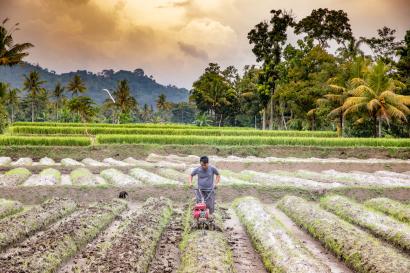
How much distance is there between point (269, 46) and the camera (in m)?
48.5

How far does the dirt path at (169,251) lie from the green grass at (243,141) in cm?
1681

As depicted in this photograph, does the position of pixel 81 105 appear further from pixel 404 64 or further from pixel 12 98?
pixel 404 64

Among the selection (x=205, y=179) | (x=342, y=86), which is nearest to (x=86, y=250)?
(x=205, y=179)

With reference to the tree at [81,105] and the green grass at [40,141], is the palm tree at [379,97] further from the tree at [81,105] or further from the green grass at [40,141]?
the tree at [81,105]

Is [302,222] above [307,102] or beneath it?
beneath

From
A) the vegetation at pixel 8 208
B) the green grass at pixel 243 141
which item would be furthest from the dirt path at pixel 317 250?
the green grass at pixel 243 141

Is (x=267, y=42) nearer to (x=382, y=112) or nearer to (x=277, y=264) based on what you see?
(x=382, y=112)

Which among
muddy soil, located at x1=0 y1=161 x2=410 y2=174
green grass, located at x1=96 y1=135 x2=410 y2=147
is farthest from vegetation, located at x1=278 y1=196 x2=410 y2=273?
green grass, located at x1=96 y1=135 x2=410 y2=147

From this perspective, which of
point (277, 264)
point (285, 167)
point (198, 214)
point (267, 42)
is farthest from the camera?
point (267, 42)

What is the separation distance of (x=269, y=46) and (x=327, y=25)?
6.93m

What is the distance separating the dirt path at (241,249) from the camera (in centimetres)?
657

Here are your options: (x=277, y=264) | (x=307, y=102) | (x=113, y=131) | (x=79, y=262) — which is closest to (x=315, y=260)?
(x=277, y=264)

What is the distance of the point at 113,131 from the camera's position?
31.4 m

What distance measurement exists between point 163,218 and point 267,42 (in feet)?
137
